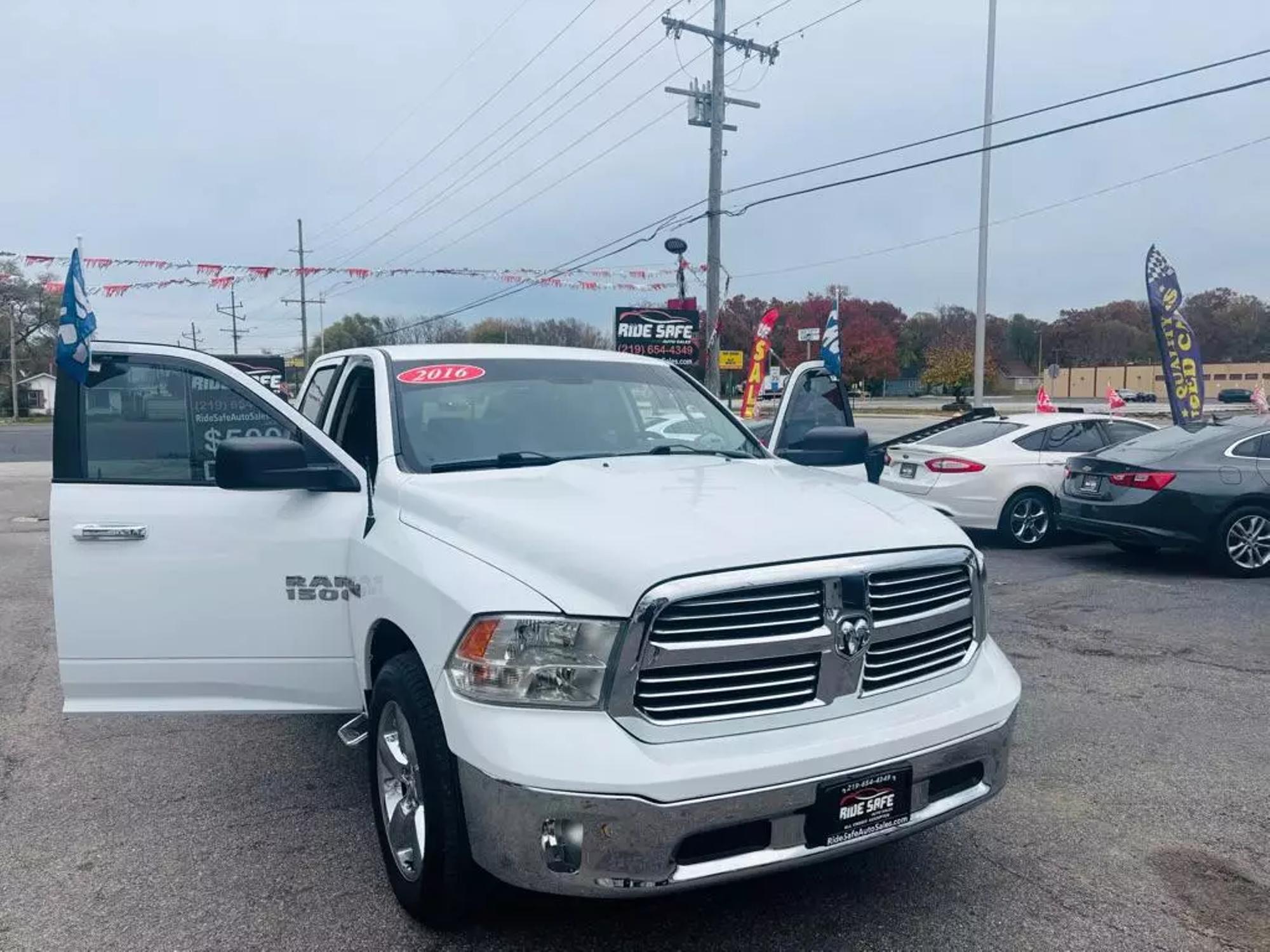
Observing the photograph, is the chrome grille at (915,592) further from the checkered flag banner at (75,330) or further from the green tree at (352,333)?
the green tree at (352,333)

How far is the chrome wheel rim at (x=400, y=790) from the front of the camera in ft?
10.4

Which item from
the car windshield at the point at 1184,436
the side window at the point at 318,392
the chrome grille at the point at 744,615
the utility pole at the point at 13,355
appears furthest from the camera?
the utility pole at the point at 13,355

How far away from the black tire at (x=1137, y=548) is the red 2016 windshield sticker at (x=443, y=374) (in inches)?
284

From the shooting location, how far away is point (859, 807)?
293 centimetres

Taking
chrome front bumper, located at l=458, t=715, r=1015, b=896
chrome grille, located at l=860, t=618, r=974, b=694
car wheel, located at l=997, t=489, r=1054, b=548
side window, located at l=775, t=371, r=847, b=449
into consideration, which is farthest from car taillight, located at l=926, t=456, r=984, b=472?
chrome front bumper, located at l=458, t=715, r=1015, b=896

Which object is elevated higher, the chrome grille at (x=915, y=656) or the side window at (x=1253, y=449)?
the side window at (x=1253, y=449)

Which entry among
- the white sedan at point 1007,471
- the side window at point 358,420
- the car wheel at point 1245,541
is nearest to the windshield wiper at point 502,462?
the side window at point 358,420

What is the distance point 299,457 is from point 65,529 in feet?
3.18

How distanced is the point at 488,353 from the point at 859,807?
273 cm

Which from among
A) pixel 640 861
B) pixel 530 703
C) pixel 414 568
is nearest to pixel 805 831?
pixel 640 861

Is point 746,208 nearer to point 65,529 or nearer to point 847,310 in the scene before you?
point 65,529

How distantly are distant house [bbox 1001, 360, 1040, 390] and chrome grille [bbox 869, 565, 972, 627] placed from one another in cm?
9632

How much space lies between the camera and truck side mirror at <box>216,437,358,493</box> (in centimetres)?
368

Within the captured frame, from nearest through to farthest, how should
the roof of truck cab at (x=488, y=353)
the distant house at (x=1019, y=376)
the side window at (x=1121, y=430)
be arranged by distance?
the roof of truck cab at (x=488, y=353) < the side window at (x=1121, y=430) < the distant house at (x=1019, y=376)
